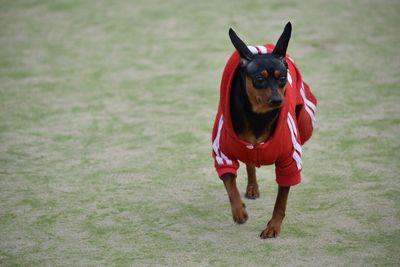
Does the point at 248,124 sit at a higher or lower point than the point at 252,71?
lower

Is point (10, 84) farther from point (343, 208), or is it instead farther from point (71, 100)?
point (343, 208)

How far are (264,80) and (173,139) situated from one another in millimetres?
1766

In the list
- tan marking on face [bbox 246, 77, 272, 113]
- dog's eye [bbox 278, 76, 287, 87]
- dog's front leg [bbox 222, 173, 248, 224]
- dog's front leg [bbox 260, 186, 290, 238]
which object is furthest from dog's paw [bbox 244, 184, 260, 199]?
dog's eye [bbox 278, 76, 287, 87]

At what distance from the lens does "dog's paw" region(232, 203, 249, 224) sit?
139 inches

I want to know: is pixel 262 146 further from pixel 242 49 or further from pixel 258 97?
pixel 242 49

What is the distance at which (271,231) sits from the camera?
134 inches

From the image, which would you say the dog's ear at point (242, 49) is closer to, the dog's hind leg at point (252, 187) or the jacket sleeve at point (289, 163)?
the jacket sleeve at point (289, 163)

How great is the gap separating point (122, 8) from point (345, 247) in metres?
6.16

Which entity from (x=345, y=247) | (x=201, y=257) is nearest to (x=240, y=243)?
(x=201, y=257)

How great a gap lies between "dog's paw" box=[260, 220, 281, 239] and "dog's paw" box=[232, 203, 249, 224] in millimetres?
184

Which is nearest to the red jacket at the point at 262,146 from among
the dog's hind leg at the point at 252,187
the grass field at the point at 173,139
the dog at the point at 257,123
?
the dog at the point at 257,123

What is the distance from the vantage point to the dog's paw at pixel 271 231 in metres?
3.40

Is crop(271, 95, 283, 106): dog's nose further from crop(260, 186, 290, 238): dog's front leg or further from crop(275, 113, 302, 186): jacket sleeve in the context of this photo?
crop(260, 186, 290, 238): dog's front leg

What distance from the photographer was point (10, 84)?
20.1 ft
